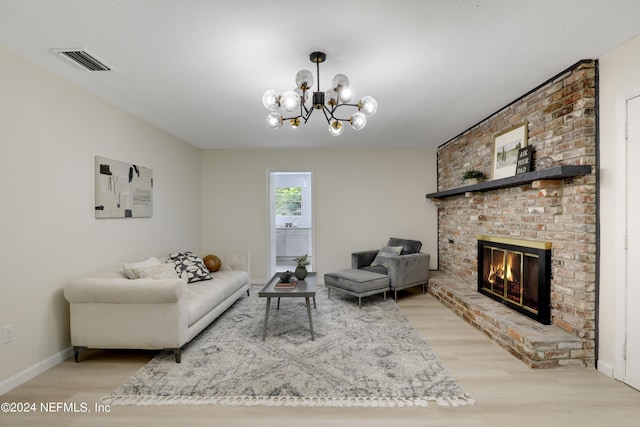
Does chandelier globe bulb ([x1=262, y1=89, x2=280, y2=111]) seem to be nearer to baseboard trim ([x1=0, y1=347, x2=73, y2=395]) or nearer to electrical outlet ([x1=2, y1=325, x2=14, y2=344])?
electrical outlet ([x1=2, y1=325, x2=14, y2=344])

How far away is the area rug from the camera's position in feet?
6.68

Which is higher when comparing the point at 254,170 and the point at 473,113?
the point at 473,113

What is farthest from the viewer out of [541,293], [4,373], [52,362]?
[541,293]

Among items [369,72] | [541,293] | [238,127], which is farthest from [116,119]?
[541,293]

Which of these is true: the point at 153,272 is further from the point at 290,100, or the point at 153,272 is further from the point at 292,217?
the point at 292,217

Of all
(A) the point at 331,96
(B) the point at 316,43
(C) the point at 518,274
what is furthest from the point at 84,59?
(C) the point at 518,274

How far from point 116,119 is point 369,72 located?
2797mm

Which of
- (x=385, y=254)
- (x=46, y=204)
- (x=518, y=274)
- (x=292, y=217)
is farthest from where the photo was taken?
(x=292, y=217)

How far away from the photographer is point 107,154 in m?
3.09

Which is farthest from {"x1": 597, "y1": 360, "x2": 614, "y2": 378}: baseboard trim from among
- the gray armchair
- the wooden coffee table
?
the wooden coffee table

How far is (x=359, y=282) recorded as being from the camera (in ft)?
13.0

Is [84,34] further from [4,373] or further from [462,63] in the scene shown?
[462,63]

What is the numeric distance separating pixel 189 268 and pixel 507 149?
406 cm

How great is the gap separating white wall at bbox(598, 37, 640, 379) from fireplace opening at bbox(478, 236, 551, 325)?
42 cm
